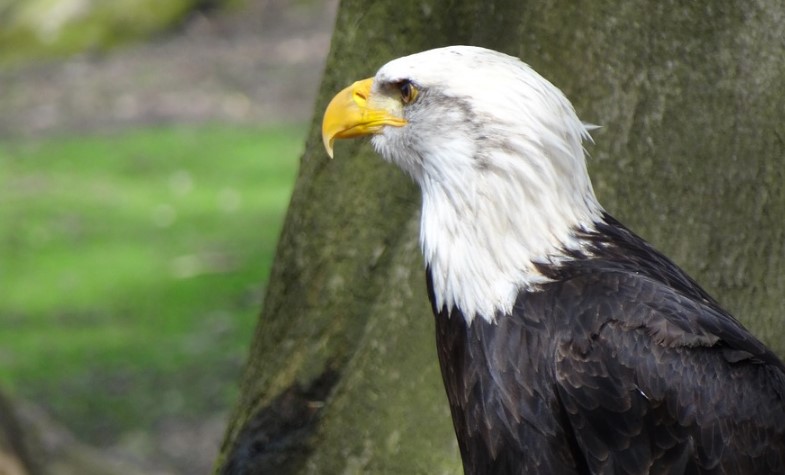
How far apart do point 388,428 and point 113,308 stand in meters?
5.77

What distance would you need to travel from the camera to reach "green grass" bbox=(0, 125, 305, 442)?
8594mm

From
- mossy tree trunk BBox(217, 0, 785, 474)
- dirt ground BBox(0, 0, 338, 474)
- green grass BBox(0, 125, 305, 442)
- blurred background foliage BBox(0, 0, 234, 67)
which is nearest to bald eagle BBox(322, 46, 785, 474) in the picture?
mossy tree trunk BBox(217, 0, 785, 474)

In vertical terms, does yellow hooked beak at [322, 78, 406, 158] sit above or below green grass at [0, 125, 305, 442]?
above

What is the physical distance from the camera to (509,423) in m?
3.41

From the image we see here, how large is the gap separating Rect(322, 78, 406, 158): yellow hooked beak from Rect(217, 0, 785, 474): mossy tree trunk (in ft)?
1.44

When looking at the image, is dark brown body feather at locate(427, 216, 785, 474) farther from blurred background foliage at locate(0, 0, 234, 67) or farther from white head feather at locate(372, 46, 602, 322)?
blurred background foliage at locate(0, 0, 234, 67)

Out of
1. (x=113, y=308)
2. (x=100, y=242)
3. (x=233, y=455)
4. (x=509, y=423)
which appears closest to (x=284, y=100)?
(x=100, y=242)

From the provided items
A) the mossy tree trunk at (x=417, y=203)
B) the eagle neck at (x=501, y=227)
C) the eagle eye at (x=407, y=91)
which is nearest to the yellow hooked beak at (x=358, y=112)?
the eagle eye at (x=407, y=91)

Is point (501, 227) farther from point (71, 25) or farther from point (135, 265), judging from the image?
point (71, 25)

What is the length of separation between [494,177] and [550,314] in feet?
1.30

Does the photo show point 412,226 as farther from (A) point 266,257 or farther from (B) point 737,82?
(A) point 266,257

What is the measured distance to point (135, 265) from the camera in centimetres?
1035

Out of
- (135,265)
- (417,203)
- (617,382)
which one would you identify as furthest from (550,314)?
(135,265)

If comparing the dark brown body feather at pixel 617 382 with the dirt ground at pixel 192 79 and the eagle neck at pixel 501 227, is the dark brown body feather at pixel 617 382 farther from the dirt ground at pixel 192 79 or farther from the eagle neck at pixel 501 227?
the dirt ground at pixel 192 79
